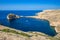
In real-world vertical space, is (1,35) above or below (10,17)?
above

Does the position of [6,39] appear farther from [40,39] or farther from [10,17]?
[10,17]

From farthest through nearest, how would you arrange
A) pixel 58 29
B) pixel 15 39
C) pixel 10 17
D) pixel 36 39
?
pixel 10 17 < pixel 58 29 < pixel 36 39 < pixel 15 39

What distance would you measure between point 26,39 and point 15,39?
1.27 m

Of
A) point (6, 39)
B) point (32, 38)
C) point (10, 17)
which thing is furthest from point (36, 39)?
point (10, 17)

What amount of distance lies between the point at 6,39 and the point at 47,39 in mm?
4692

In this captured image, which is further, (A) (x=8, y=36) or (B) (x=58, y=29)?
(B) (x=58, y=29)

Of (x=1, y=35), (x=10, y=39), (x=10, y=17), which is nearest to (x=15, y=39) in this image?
(x=10, y=39)

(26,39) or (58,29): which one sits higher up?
(26,39)

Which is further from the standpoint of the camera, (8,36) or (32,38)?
(32,38)

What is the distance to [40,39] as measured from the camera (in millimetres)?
18719

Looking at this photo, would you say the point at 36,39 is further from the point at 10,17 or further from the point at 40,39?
the point at 10,17

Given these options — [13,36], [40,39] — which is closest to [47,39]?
[40,39]

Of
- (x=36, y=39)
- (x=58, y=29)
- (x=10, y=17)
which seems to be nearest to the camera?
(x=36, y=39)

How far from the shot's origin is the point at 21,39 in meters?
17.2
